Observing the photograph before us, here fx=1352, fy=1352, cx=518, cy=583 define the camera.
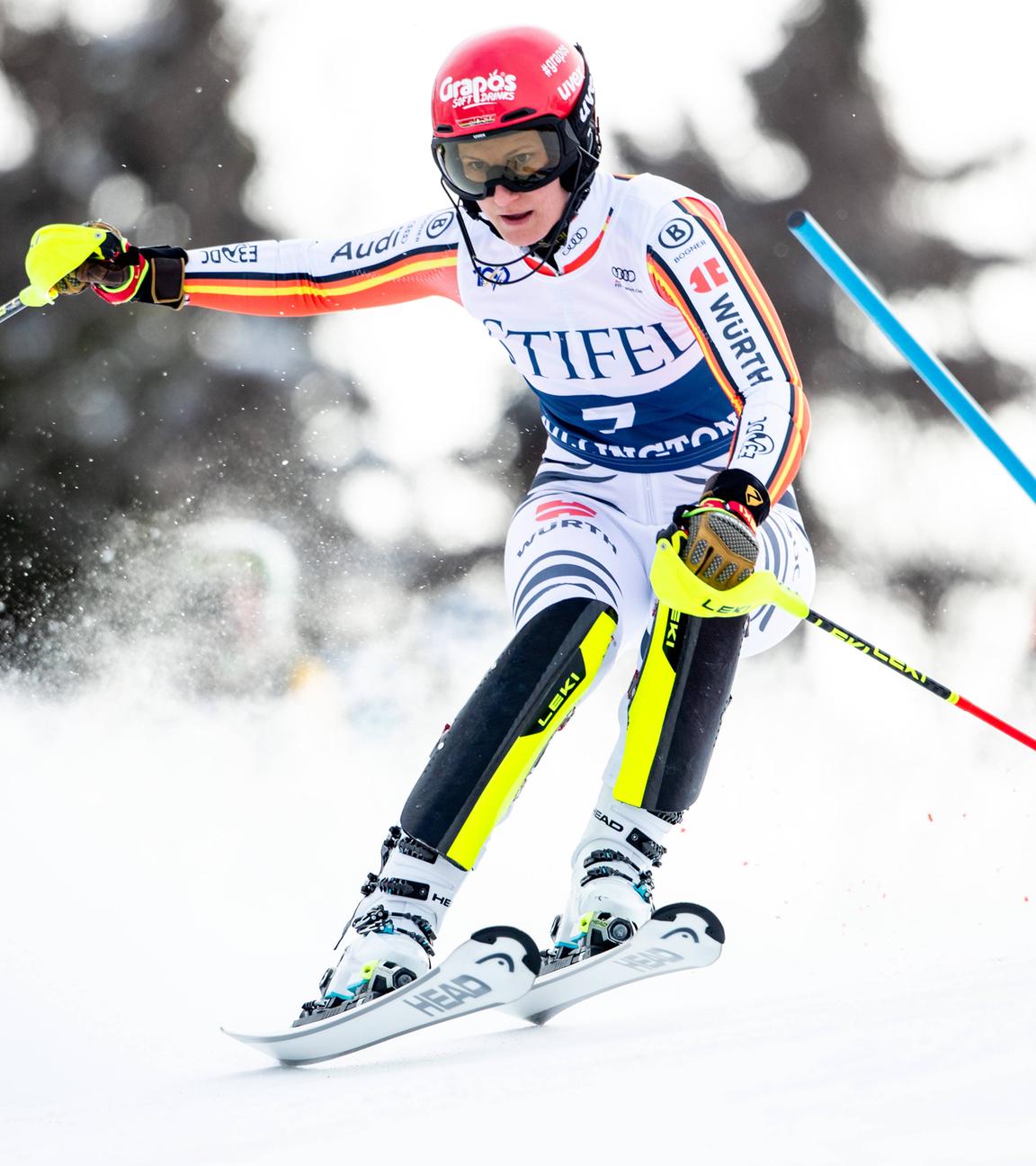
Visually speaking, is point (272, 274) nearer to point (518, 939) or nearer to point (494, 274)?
point (494, 274)

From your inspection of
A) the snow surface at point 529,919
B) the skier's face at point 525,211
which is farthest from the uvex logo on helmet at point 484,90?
the snow surface at point 529,919

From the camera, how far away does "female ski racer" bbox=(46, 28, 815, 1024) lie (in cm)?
218

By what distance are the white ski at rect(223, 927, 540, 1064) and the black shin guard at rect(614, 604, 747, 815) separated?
38 cm

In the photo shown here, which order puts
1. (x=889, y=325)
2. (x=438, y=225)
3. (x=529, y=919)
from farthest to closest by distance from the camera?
(x=529, y=919) < (x=438, y=225) < (x=889, y=325)

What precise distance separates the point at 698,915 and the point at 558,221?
1198 millimetres

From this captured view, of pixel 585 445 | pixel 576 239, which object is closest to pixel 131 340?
pixel 585 445

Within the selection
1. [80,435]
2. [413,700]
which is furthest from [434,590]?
[80,435]

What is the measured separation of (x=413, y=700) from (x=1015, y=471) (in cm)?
447

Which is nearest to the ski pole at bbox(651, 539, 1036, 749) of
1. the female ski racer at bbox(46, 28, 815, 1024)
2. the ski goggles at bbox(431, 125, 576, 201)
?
the female ski racer at bbox(46, 28, 815, 1024)

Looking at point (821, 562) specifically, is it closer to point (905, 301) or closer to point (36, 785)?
point (905, 301)

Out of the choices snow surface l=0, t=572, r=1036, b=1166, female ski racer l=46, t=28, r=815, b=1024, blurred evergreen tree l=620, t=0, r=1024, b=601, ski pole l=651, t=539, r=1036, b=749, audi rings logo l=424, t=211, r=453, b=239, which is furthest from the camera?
blurred evergreen tree l=620, t=0, r=1024, b=601

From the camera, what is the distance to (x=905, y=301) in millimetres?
7367

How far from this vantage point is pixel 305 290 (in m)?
2.71

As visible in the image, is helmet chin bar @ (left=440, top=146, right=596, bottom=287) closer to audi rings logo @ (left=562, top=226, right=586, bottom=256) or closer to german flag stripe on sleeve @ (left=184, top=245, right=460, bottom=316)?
audi rings logo @ (left=562, top=226, right=586, bottom=256)
